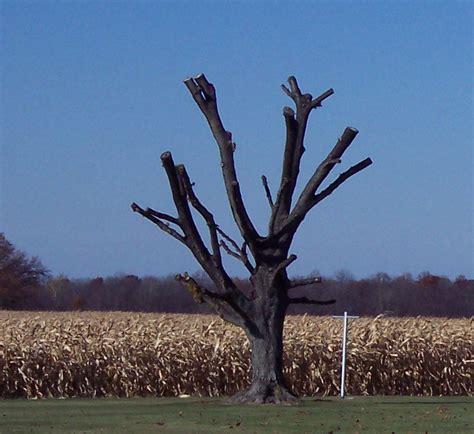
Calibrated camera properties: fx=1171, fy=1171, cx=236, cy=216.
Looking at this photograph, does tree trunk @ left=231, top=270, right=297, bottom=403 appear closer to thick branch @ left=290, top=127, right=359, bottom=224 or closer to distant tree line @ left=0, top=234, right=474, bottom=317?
thick branch @ left=290, top=127, right=359, bottom=224

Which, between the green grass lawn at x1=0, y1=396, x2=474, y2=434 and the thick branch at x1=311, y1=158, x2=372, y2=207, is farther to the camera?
the thick branch at x1=311, y1=158, x2=372, y2=207

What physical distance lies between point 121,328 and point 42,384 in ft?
11.0

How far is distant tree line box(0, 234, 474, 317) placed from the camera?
58562 millimetres

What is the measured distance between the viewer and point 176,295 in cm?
6350

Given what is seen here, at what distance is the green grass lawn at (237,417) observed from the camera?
17.0 metres

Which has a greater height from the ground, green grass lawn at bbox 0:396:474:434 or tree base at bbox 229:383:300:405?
tree base at bbox 229:383:300:405

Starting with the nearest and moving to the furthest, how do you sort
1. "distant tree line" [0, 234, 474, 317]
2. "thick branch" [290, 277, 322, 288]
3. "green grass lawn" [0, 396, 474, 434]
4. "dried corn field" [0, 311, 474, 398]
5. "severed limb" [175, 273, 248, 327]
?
"green grass lawn" [0, 396, 474, 434]
"severed limb" [175, 273, 248, 327]
"thick branch" [290, 277, 322, 288]
"dried corn field" [0, 311, 474, 398]
"distant tree line" [0, 234, 474, 317]

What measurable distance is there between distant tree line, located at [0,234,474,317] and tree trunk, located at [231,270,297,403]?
35.8 metres

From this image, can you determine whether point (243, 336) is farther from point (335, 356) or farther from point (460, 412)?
point (460, 412)

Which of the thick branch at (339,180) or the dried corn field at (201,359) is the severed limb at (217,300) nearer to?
the thick branch at (339,180)

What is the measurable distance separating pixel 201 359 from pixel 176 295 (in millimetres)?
36455

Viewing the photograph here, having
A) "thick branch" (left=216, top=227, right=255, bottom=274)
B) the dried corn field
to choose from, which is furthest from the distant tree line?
"thick branch" (left=216, top=227, right=255, bottom=274)

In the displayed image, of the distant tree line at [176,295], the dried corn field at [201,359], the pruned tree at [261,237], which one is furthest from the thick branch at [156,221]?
the distant tree line at [176,295]

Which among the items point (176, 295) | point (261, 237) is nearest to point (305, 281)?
point (261, 237)
